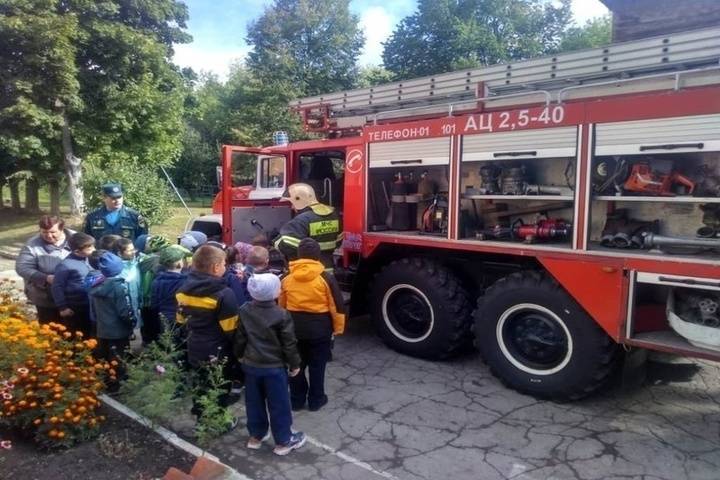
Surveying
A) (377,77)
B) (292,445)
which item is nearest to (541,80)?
(292,445)

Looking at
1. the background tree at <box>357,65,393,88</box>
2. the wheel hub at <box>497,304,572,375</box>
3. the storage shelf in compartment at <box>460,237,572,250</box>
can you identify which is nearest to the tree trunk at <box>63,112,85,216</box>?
the storage shelf in compartment at <box>460,237,572,250</box>

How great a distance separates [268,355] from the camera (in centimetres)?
353

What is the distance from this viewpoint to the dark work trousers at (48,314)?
199 inches

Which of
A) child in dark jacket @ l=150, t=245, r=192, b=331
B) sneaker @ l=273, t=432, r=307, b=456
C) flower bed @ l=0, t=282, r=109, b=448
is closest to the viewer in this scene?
flower bed @ l=0, t=282, r=109, b=448

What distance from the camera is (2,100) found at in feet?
52.0

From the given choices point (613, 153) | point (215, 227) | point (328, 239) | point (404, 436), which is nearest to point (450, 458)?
point (404, 436)

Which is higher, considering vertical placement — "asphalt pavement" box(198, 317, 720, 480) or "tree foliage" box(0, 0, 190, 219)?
"tree foliage" box(0, 0, 190, 219)

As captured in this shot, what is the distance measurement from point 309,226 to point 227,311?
217 cm

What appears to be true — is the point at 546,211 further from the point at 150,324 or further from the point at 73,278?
the point at 73,278

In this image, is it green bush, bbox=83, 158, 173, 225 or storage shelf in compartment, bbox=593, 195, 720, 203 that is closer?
storage shelf in compartment, bbox=593, 195, 720, 203

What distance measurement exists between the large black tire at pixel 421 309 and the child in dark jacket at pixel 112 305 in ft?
8.04

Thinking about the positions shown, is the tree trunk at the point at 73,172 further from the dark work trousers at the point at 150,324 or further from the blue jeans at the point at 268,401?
the blue jeans at the point at 268,401

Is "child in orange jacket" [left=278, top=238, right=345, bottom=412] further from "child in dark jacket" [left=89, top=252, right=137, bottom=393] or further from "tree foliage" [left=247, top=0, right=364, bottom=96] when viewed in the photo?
"tree foliage" [left=247, top=0, right=364, bottom=96]

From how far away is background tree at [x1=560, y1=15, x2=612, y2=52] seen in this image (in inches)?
1316
